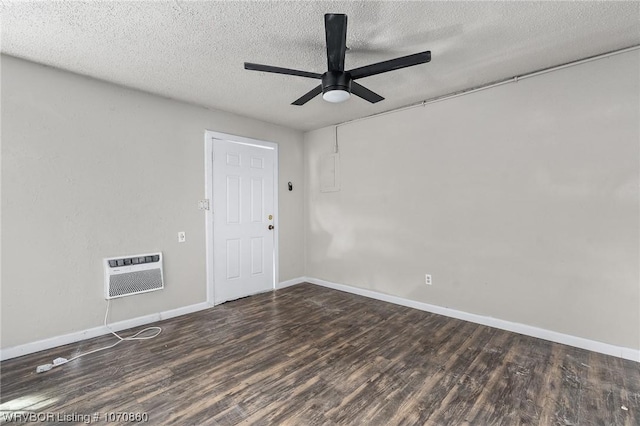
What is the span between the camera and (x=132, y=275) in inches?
124

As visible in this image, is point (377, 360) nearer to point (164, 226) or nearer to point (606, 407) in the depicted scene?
point (606, 407)

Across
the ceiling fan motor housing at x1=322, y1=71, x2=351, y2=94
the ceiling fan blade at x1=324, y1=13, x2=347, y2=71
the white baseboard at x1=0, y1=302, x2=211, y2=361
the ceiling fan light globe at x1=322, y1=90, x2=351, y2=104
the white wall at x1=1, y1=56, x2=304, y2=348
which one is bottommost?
the white baseboard at x1=0, y1=302, x2=211, y2=361

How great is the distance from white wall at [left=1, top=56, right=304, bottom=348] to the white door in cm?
24

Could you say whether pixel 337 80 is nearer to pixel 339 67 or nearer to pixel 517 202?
pixel 339 67

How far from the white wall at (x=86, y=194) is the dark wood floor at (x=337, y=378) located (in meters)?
0.45

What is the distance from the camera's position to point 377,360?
8.08 feet

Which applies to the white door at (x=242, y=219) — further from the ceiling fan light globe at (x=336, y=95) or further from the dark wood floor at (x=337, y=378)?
the ceiling fan light globe at (x=336, y=95)

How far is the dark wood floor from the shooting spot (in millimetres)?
1836

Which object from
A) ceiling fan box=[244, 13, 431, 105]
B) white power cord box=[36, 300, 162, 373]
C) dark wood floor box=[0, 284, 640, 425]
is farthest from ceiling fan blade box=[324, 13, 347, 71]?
white power cord box=[36, 300, 162, 373]

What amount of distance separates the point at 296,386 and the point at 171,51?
2.79 meters

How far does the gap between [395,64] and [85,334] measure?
366cm

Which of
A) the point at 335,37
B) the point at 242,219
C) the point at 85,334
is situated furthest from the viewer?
the point at 242,219

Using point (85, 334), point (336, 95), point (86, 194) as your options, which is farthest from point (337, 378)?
point (86, 194)

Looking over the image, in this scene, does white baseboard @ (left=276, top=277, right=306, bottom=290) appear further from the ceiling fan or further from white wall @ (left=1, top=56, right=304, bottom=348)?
the ceiling fan
